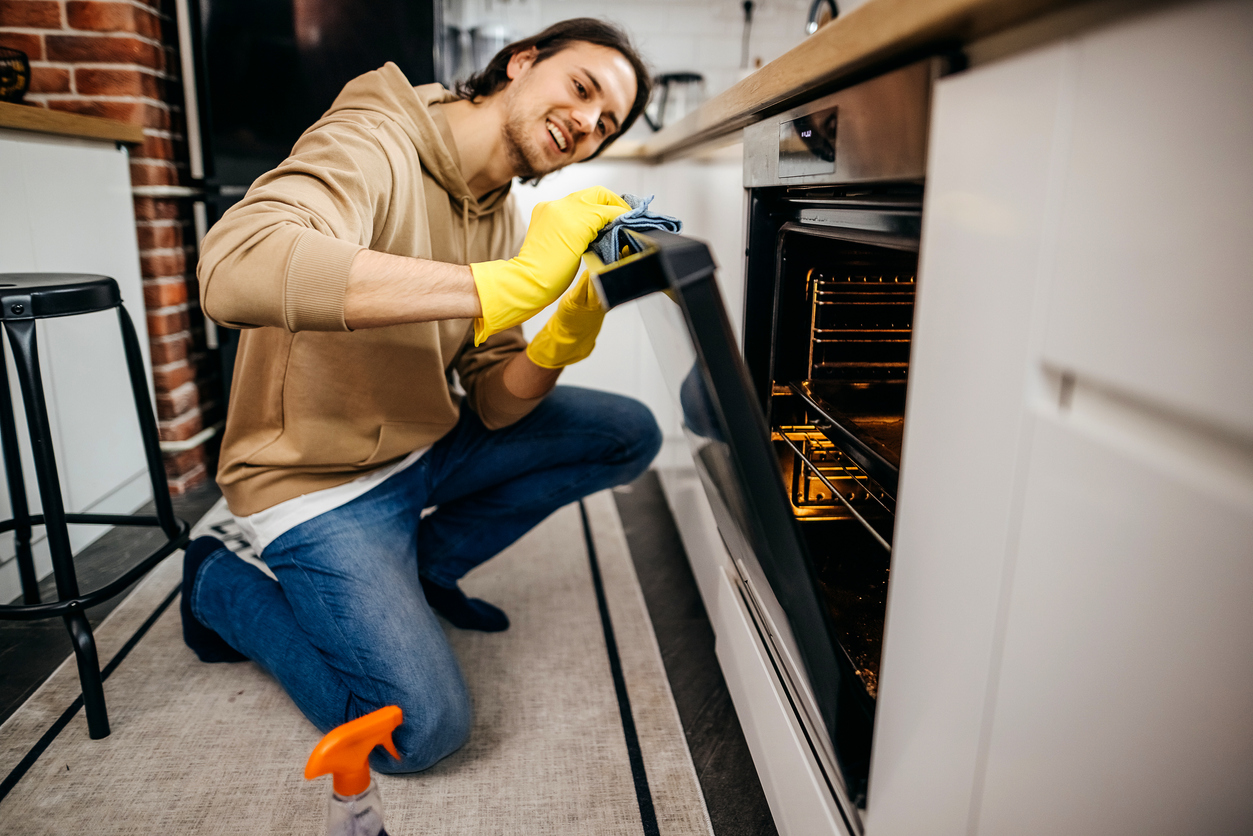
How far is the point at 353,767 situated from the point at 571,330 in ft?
2.40

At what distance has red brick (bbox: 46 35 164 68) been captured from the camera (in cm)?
201

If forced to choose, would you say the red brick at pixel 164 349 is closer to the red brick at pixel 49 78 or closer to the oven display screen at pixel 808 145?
the red brick at pixel 49 78

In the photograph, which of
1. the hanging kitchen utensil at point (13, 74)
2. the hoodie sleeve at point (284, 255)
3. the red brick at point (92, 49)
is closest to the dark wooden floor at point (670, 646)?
the hoodie sleeve at point (284, 255)

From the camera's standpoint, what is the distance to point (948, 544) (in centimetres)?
57

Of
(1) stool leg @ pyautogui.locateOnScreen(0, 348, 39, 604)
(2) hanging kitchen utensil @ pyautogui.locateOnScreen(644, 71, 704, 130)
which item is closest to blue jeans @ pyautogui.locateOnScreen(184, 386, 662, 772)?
(1) stool leg @ pyautogui.locateOnScreen(0, 348, 39, 604)

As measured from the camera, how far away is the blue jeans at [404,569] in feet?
3.84

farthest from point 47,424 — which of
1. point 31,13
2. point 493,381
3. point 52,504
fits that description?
point 31,13

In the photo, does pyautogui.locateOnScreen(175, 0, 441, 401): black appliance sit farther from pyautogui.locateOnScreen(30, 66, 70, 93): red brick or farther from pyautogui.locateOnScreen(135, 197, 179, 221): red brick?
pyautogui.locateOnScreen(30, 66, 70, 93): red brick

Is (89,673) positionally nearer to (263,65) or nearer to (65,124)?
(65,124)

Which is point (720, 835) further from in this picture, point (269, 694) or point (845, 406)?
point (269, 694)

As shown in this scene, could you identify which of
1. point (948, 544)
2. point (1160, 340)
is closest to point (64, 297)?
point (948, 544)

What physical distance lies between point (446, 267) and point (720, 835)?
85cm

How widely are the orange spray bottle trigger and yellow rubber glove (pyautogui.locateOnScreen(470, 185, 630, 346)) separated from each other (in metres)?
0.44

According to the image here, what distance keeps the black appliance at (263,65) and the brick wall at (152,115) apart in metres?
0.08
